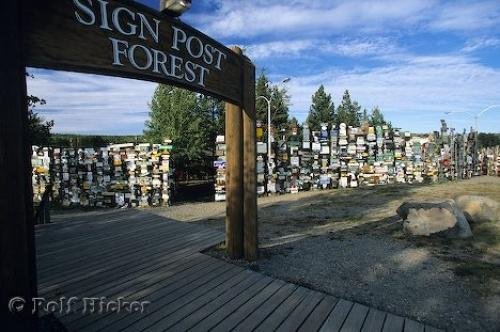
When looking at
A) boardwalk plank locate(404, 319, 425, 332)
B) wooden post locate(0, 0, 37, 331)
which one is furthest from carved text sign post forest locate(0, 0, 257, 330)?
boardwalk plank locate(404, 319, 425, 332)

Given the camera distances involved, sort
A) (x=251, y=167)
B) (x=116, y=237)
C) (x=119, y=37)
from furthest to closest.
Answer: (x=116, y=237) → (x=251, y=167) → (x=119, y=37)

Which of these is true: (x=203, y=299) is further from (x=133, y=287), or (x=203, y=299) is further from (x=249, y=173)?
(x=249, y=173)

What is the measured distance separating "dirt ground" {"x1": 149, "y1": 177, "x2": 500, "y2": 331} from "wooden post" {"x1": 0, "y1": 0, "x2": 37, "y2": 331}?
350 centimetres

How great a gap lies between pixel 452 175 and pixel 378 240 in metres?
18.3

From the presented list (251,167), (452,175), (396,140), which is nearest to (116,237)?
(251,167)

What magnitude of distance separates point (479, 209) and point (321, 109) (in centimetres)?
3978

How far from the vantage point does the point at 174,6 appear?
4.82m

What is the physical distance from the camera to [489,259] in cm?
674

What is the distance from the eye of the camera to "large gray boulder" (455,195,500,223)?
963 cm

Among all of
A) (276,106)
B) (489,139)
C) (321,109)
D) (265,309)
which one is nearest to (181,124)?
(276,106)

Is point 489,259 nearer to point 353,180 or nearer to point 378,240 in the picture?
point 378,240

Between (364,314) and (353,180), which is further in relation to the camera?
(353,180)

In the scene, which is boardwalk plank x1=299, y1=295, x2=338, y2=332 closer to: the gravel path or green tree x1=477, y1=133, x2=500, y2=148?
the gravel path

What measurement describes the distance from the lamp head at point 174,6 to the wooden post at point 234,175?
4.47 feet
